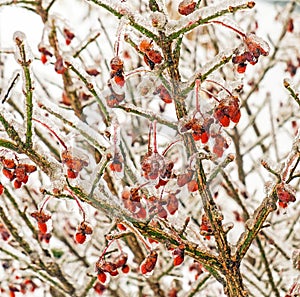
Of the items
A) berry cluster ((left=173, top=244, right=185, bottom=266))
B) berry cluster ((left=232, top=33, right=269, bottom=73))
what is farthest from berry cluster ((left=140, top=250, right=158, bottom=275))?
berry cluster ((left=232, top=33, right=269, bottom=73))

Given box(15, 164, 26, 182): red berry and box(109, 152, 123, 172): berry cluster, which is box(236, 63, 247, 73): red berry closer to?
box(109, 152, 123, 172): berry cluster

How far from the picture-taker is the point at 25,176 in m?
1.24

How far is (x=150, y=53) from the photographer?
1147 millimetres

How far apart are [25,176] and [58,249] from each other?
8.09 ft

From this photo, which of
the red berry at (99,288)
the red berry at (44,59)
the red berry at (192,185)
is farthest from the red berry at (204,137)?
the red berry at (99,288)

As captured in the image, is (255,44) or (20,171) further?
(20,171)

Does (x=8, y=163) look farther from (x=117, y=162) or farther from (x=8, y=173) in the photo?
(x=117, y=162)

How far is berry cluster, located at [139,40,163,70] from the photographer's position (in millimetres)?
1146

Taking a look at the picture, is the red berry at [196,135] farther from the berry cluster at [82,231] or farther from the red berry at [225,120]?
the berry cluster at [82,231]

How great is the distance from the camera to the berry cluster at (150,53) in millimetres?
1146

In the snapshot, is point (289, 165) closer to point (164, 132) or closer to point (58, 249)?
point (164, 132)

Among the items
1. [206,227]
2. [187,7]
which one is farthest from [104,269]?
[187,7]

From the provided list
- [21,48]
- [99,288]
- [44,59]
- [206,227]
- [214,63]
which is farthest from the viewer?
[99,288]

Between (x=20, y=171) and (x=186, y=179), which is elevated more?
(x=186, y=179)
